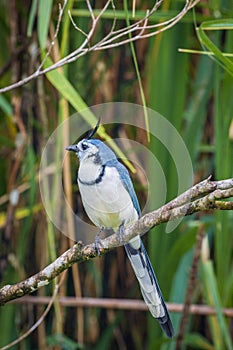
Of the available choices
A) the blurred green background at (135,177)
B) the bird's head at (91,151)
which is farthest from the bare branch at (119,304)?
the bird's head at (91,151)

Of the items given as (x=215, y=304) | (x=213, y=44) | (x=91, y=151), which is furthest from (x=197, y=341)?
(x=213, y=44)

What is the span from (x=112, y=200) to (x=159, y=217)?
1.37ft

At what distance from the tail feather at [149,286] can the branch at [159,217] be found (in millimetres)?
262

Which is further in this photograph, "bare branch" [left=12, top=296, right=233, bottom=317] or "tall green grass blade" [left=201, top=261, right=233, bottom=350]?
"bare branch" [left=12, top=296, right=233, bottom=317]

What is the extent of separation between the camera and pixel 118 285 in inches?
87.2

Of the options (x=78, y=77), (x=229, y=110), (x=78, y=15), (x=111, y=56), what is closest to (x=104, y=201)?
(x=229, y=110)

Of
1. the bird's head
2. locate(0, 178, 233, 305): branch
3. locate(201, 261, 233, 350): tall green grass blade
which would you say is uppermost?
the bird's head

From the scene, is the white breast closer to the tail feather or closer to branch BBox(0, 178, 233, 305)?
the tail feather

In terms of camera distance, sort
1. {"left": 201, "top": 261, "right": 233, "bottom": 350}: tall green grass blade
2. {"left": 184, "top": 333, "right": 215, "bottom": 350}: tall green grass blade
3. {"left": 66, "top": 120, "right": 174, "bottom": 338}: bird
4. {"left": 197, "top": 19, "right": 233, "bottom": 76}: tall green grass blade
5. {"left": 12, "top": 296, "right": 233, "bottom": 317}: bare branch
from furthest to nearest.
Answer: {"left": 184, "top": 333, "right": 215, "bottom": 350}: tall green grass blade, {"left": 12, "top": 296, "right": 233, "bottom": 317}: bare branch, {"left": 201, "top": 261, "right": 233, "bottom": 350}: tall green grass blade, {"left": 66, "top": 120, "right": 174, "bottom": 338}: bird, {"left": 197, "top": 19, "right": 233, "bottom": 76}: tall green grass blade

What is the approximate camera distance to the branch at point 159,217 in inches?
36.5

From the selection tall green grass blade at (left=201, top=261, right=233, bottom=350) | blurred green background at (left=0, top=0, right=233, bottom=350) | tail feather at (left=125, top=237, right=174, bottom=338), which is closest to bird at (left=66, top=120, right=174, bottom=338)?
tail feather at (left=125, top=237, right=174, bottom=338)

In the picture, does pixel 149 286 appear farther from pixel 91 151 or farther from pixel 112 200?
pixel 91 151

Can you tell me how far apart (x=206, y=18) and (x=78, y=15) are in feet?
1.06

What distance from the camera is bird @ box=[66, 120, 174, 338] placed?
1.36m
